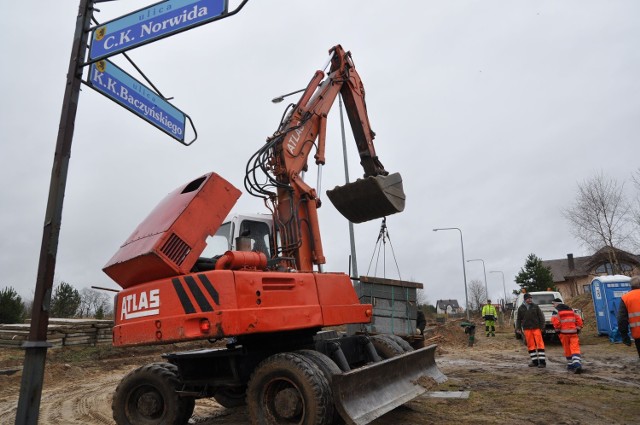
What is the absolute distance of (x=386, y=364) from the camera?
5629 mm

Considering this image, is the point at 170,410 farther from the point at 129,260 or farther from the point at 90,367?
the point at 90,367

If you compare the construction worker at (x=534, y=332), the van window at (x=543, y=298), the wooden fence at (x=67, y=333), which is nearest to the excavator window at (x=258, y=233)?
the construction worker at (x=534, y=332)

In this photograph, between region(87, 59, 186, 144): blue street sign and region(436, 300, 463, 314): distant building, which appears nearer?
region(87, 59, 186, 144): blue street sign

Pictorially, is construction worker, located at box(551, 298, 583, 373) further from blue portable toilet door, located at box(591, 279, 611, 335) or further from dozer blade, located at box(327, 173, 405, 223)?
blue portable toilet door, located at box(591, 279, 611, 335)

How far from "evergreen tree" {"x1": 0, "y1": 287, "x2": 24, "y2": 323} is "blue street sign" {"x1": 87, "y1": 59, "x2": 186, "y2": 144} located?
870 inches

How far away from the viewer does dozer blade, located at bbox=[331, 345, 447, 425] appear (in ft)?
15.1

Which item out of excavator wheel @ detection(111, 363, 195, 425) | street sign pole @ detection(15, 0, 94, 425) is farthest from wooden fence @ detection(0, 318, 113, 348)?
street sign pole @ detection(15, 0, 94, 425)

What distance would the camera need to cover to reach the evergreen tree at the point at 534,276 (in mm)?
51947

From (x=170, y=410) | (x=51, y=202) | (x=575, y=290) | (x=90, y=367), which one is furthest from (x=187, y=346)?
(x=575, y=290)

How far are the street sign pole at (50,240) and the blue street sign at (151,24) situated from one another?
16 cm

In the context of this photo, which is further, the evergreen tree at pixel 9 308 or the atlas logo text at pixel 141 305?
the evergreen tree at pixel 9 308

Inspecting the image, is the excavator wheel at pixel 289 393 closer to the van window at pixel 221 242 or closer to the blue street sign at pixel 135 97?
the van window at pixel 221 242

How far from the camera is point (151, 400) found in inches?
231

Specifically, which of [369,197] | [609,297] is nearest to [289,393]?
[369,197]
